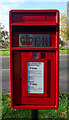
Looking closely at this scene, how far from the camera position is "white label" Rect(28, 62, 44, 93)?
7.93 feet

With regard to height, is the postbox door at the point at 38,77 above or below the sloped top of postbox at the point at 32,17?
below

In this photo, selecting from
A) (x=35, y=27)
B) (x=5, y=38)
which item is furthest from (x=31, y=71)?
(x=5, y=38)

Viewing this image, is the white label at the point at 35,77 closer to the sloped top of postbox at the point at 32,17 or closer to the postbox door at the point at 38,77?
the postbox door at the point at 38,77

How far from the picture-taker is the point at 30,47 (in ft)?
7.82

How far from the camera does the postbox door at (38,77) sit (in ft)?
7.91

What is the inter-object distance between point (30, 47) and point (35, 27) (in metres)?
0.29

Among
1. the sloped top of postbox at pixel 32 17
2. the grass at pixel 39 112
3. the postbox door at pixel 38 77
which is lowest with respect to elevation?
the grass at pixel 39 112

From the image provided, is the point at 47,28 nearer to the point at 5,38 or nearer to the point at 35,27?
the point at 35,27

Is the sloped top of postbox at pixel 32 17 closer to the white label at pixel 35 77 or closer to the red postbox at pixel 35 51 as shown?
the red postbox at pixel 35 51

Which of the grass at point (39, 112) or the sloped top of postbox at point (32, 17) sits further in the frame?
the grass at point (39, 112)

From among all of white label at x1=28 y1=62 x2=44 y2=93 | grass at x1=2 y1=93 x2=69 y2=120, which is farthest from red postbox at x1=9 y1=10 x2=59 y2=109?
grass at x1=2 y1=93 x2=69 y2=120

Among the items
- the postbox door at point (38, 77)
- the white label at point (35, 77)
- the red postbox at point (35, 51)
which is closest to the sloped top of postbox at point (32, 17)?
the red postbox at point (35, 51)

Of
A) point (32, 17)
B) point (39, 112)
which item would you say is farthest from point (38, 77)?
point (39, 112)

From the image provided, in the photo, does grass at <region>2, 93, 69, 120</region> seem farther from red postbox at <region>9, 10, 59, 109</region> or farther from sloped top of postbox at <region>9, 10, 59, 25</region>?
sloped top of postbox at <region>9, 10, 59, 25</region>
